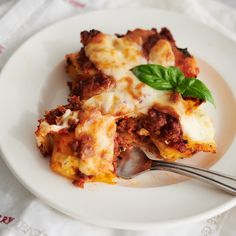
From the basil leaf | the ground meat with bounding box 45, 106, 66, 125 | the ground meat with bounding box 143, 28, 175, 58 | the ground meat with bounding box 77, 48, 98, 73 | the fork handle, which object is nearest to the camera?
the fork handle

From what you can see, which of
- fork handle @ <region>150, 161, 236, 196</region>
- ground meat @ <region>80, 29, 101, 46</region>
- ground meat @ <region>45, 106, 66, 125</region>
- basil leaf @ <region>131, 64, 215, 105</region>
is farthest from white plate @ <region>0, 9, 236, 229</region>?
basil leaf @ <region>131, 64, 215, 105</region>

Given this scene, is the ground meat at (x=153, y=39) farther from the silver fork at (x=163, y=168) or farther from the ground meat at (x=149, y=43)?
the silver fork at (x=163, y=168)

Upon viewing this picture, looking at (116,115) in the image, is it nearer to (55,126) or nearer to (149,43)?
(55,126)

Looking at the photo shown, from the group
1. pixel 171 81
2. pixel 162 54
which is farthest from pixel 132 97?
pixel 162 54

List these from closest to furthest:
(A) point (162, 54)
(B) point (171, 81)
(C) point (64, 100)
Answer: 1. (B) point (171, 81)
2. (A) point (162, 54)
3. (C) point (64, 100)

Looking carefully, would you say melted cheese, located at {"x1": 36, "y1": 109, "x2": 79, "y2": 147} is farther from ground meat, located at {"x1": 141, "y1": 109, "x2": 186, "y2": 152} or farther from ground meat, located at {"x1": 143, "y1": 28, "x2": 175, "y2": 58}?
ground meat, located at {"x1": 143, "y1": 28, "x2": 175, "y2": 58}

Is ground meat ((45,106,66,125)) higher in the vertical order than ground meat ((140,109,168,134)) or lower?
lower
